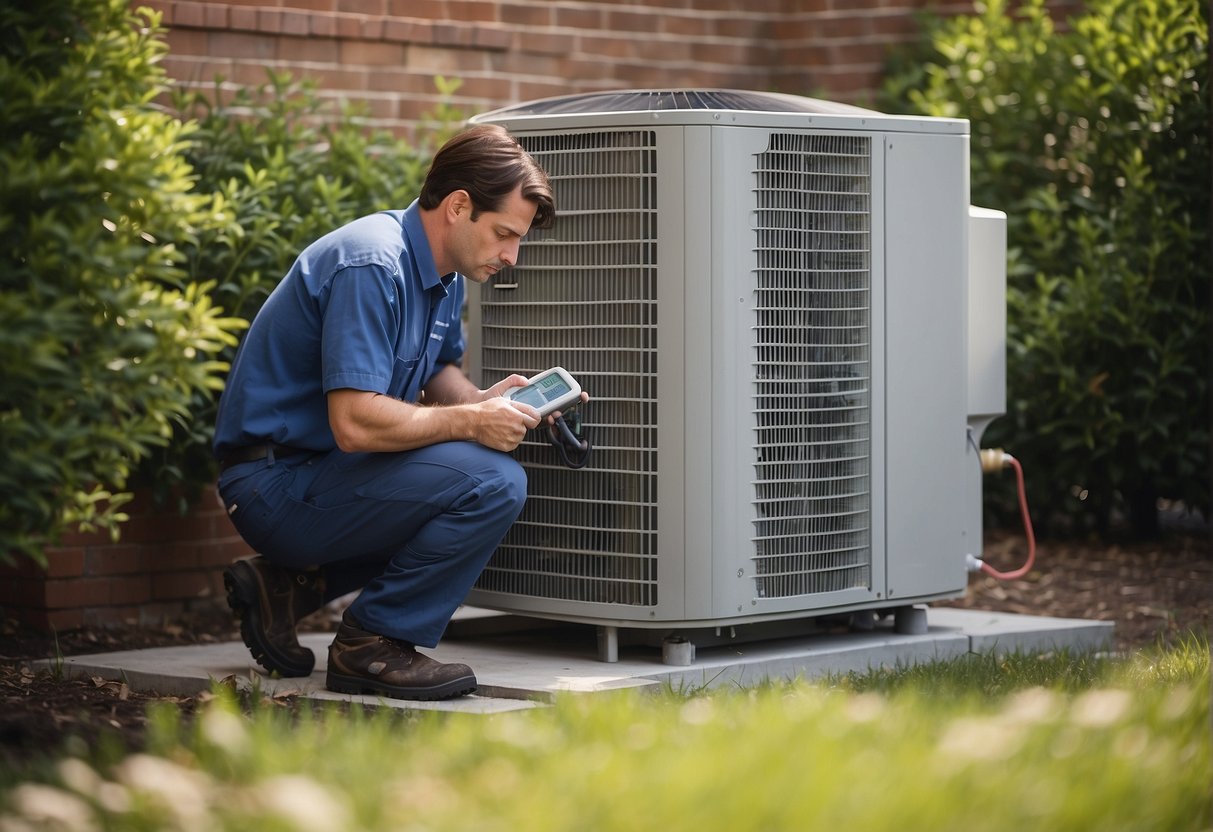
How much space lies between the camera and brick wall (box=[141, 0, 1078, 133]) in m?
5.59

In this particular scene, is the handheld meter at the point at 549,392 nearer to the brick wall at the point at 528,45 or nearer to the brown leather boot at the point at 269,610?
the brown leather boot at the point at 269,610

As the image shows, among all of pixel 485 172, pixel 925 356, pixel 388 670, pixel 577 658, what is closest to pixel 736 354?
pixel 925 356

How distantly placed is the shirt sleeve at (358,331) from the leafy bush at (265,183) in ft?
2.73

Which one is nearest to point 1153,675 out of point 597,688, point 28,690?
point 597,688

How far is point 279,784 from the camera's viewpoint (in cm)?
252

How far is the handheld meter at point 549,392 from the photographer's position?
13.6 ft

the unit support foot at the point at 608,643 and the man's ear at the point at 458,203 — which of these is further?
the unit support foot at the point at 608,643

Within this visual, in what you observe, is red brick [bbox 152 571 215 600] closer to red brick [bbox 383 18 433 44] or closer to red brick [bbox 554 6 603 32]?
red brick [bbox 383 18 433 44]

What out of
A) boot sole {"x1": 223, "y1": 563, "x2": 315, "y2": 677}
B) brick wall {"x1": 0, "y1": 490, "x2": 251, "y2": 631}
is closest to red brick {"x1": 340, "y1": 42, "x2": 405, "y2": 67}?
brick wall {"x1": 0, "y1": 490, "x2": 251, "y2": 631}

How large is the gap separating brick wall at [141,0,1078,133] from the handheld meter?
1.93 m

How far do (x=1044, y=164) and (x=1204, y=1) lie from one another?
0.88 meters

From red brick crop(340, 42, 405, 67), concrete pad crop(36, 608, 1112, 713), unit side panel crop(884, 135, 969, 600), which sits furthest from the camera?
red brick crop(340, 42, 405, 67)

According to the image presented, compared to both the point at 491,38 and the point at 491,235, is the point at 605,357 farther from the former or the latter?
the point at 491,38

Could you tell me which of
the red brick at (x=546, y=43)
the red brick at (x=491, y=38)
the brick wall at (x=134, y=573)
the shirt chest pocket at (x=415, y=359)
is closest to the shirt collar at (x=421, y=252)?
the shirt chest pocket at (x=415, y=359)
